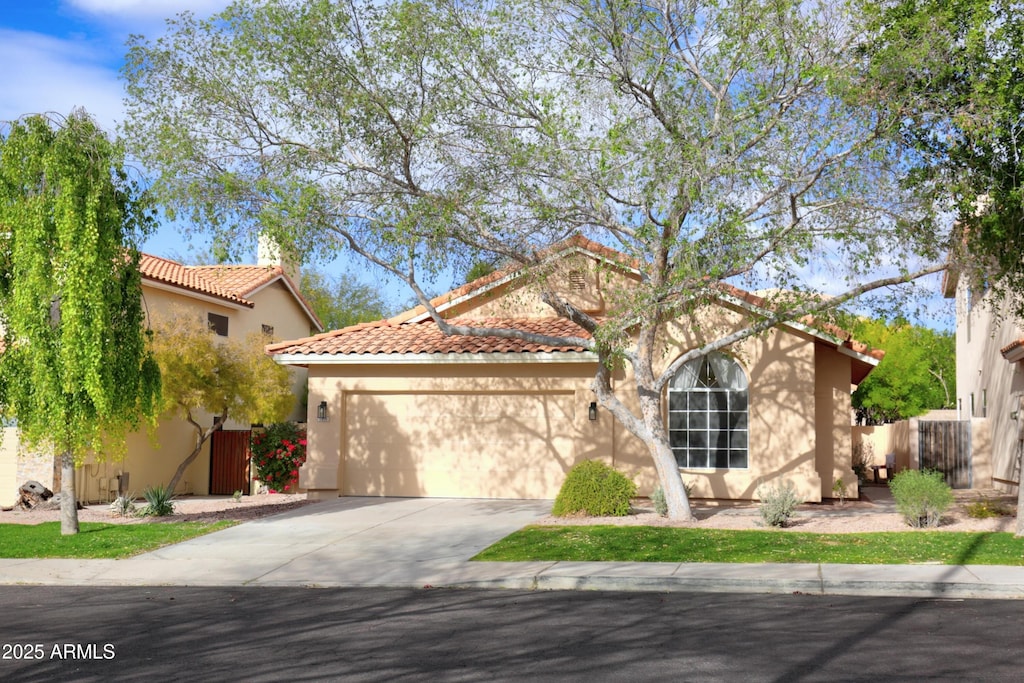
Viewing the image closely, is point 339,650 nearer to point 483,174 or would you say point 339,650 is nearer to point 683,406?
point 483,174

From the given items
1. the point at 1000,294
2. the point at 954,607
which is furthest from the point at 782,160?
the point at 954,607

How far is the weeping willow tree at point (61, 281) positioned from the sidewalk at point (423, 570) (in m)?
2.50

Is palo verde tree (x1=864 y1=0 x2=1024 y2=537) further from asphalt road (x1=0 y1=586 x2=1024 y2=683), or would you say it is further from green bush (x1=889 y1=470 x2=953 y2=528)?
asphalt road (x1=0 y1=586 x2=1024 y2=683)

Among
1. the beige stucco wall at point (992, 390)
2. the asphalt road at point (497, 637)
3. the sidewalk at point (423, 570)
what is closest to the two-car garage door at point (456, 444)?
the sidewalk at point (423, 570)

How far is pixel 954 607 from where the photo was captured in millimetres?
10008

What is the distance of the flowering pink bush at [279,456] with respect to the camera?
76.3ft

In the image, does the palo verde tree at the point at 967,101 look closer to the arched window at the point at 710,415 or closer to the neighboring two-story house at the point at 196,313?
the arched window at the point at 710,415

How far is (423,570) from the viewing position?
502 inches

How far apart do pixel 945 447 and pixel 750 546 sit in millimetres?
15695

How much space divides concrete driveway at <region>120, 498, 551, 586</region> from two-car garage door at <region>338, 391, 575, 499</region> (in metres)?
1.19

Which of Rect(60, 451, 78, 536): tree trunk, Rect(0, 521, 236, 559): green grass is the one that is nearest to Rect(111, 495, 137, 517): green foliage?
Rect(0, 521, 236, 559): green grass

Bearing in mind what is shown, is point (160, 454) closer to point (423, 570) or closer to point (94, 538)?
point (94, 538)

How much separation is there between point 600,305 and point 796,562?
9.16 metres

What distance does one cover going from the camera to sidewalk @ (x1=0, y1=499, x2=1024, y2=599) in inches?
436
